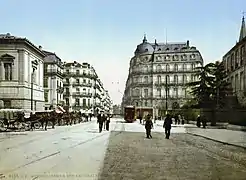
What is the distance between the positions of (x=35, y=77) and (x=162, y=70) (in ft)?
9.24

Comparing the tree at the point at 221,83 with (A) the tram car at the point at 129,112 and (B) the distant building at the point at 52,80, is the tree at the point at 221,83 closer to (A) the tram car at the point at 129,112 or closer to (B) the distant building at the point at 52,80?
(A) the tram car at the point at 129,112

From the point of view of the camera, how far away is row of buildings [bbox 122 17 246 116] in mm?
8797

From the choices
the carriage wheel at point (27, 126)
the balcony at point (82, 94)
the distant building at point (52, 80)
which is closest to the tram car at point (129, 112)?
the balcony at point (82, 94)

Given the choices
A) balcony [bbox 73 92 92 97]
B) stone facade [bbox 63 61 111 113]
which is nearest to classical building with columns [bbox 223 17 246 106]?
stone facade [bbox 63 61 111 113]

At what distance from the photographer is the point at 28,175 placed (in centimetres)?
612

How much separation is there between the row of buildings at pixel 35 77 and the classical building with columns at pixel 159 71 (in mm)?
901

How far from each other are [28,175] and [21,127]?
1489 cm

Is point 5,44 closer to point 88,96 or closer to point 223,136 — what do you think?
point 88,96

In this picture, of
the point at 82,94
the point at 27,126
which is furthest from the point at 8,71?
the point at 27,126

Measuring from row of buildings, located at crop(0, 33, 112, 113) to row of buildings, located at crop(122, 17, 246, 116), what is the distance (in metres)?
0.94

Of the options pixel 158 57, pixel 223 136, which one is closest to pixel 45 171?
pixel 158 57

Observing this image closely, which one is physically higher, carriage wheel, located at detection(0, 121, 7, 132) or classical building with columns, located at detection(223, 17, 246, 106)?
classical building with columns, located at detection(223, 17, 246, 106)

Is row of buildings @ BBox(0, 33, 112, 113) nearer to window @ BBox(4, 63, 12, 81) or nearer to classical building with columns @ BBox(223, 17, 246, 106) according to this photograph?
window @ BBox(4, 63, 12, 81)

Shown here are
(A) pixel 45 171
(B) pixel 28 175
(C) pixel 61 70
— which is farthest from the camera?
(C) pixel 61 70
